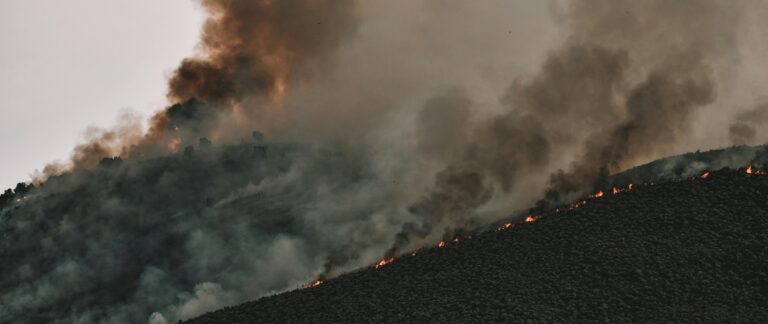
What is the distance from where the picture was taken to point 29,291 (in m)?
58.4

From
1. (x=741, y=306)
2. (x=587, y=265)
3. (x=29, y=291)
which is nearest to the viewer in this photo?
(x=741, y=306)

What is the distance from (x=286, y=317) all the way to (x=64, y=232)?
128ft

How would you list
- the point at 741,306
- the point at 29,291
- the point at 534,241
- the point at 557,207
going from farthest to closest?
the point at 29,291
the point at 557,207
the point at 534,241
the point at 741,306

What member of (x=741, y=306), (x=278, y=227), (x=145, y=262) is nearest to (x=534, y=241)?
(x=741, y=306)

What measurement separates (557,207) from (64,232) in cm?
4230

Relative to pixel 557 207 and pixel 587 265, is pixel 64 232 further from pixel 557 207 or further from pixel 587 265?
pixel 587 265

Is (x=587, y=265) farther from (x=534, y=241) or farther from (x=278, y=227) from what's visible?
(x=278, y=227)

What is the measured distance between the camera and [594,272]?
1324 inches

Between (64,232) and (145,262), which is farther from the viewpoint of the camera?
(64,232)

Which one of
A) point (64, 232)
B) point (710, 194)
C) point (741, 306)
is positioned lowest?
point (741, 306)

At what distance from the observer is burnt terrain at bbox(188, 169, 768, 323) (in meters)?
31.2

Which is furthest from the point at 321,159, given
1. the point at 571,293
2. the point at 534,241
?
the point at 571,293

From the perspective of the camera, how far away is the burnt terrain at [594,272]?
31.2m

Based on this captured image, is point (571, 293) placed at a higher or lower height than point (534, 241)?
lower
